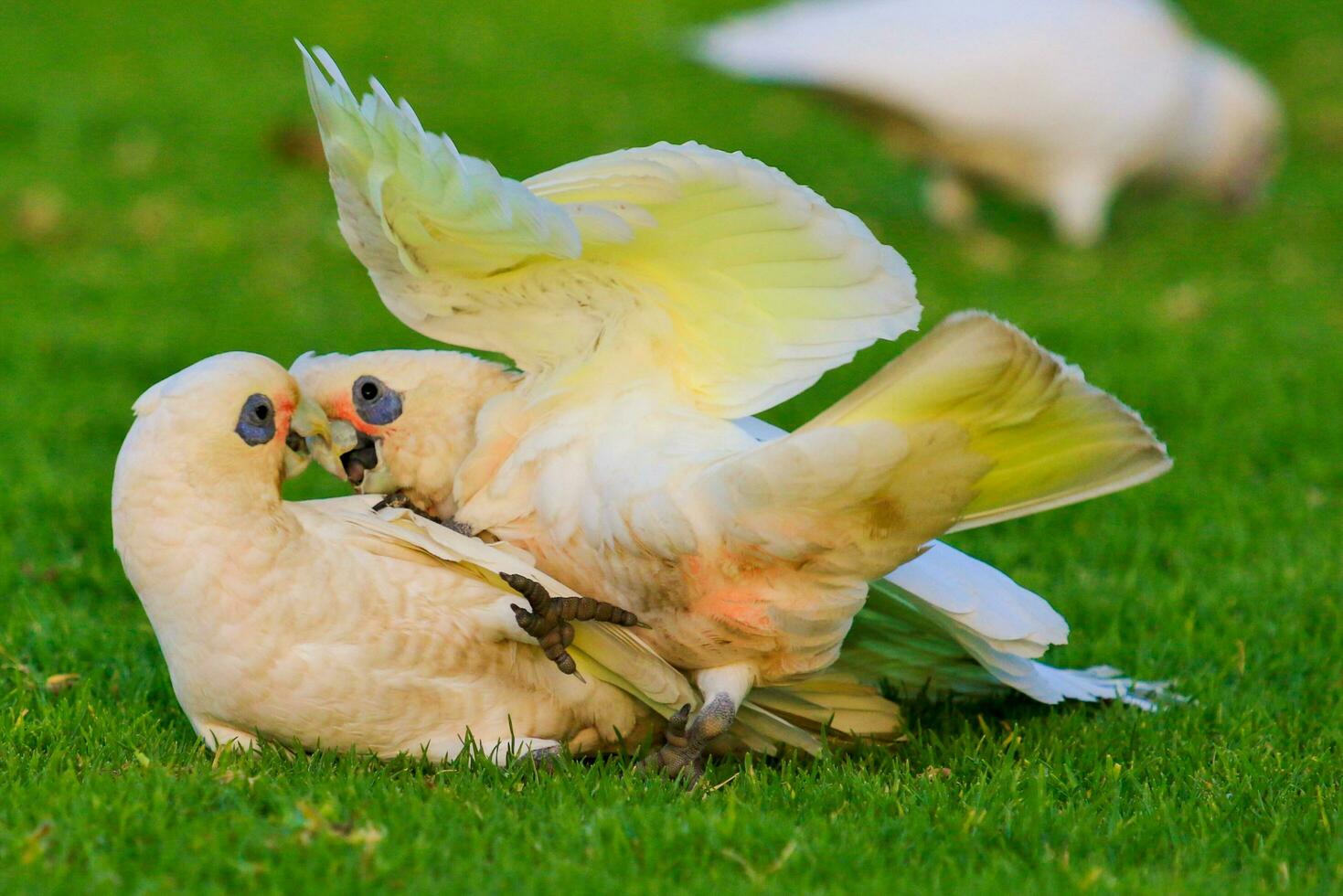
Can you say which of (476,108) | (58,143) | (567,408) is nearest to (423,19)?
(476,108)

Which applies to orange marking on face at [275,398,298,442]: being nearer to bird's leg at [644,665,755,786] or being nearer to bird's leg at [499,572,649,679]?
bird's leg at [499,572,649,679]

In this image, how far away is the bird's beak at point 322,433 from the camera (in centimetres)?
307

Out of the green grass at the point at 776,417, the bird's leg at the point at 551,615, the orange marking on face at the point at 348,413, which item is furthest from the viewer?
the orange marking on face at the point at 348,413

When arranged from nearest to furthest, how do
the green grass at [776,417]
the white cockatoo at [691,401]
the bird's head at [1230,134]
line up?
the green grass at [776,417] < the white cockatoo at [691,401] < the bird's head at [1230,134]

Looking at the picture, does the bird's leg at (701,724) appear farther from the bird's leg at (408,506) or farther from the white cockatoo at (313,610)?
the bird's leg at (408,506)

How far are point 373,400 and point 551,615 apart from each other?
0.60m

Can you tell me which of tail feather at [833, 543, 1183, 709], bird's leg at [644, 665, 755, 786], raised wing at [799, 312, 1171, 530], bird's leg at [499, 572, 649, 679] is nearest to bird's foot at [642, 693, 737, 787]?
bird's leg at [644, 665, 755, 786]

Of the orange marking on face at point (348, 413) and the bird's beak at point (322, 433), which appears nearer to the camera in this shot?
the bird's beak at point (322, 433)

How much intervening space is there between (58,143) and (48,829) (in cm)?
755

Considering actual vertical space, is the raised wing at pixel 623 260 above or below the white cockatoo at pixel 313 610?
above

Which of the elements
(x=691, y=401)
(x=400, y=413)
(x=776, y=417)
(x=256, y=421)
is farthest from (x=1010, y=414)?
(x=776, y=417)

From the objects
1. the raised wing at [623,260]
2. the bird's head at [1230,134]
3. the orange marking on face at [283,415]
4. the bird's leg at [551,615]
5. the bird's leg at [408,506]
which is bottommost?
the bird's head at [1230,134]

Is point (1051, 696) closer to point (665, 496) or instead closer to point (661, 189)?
point (665, 496)

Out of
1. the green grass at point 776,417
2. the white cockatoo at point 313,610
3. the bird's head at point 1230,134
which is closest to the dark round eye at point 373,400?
the white cockatoo at point 313,610
